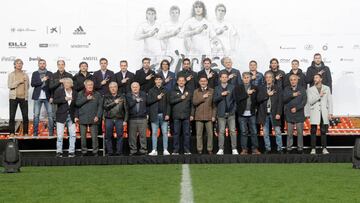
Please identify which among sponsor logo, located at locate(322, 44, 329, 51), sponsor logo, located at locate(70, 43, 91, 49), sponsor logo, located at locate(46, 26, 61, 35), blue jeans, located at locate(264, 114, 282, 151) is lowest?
blue jeans, located at locate(264, 114, 282, 151)

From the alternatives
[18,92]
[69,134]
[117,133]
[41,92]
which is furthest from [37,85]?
[117,133]

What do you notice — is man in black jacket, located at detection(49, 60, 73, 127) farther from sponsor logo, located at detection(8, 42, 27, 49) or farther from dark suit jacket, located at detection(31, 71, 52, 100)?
sponsor logo, located at detection(8, 42, 27, 49)

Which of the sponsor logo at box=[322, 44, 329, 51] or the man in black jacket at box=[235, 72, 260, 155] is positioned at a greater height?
the sponsor logo at box=[322, 44, 329, 51]

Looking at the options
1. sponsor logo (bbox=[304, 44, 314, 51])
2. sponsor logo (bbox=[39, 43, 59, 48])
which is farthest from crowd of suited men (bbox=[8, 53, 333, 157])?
sponsor logo (bbox=[39, 43, 59, 48])

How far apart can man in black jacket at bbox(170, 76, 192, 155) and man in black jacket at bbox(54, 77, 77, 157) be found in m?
2.18

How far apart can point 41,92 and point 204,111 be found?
3768mm

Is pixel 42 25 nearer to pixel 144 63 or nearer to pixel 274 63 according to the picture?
pixel 144 63

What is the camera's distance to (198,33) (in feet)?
59.6

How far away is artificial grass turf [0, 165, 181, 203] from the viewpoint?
9.23 metres

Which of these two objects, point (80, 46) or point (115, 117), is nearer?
point (115, 117)

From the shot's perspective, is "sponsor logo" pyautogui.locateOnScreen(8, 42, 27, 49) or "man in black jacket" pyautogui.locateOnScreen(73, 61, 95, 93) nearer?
"man in black jacket" pyautogui.locateOnScreen(73, 61, 95, 93)

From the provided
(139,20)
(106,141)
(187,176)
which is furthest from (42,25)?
(187,176)

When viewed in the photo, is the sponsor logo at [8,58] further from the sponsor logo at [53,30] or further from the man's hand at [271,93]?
the man's hand at [271,93]

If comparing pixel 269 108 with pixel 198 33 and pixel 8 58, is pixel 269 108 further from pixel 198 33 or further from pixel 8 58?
pixel 8 58
